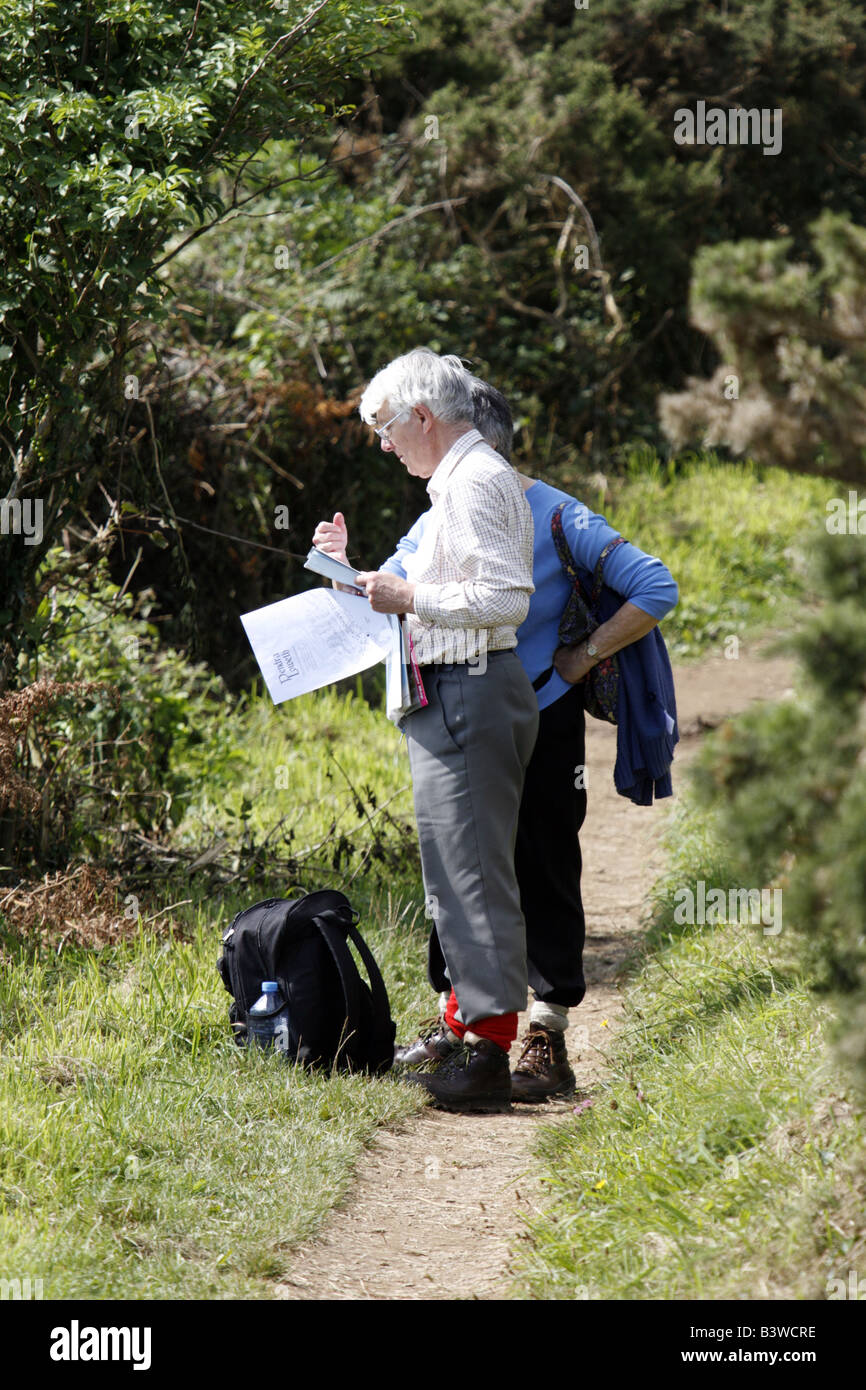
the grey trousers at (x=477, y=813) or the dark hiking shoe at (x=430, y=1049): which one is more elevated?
the grey trousers at (x=477, y=813)

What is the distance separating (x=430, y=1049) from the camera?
3947 mm

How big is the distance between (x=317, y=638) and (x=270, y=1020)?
1.07 meters

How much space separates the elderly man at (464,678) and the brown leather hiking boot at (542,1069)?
297mm

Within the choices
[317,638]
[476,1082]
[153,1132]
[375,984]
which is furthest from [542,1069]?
[317,638]

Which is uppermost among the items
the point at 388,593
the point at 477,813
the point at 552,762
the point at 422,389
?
the point at 422,389

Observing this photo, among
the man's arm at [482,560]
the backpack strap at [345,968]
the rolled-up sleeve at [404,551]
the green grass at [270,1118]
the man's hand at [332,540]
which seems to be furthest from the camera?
the rolled-up sleeve at [404,551]

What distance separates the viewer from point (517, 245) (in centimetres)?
1104

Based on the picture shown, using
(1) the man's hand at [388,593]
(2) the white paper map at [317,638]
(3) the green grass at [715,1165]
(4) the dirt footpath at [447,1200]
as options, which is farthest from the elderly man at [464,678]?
(3) the green grass at [715,1165]

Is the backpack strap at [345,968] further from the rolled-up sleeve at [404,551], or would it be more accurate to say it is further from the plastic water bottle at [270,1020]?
the rolled-up sleeve at [404,551]

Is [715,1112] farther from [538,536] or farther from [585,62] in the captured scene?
[585,62]

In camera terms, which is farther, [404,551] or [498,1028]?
[404,551]

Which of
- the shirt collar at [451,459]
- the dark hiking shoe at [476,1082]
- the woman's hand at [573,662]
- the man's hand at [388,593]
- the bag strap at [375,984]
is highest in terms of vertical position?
the shirt collar at [451,459]

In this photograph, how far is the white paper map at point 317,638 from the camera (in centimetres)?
358

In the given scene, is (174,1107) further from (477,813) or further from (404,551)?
(404,551)
